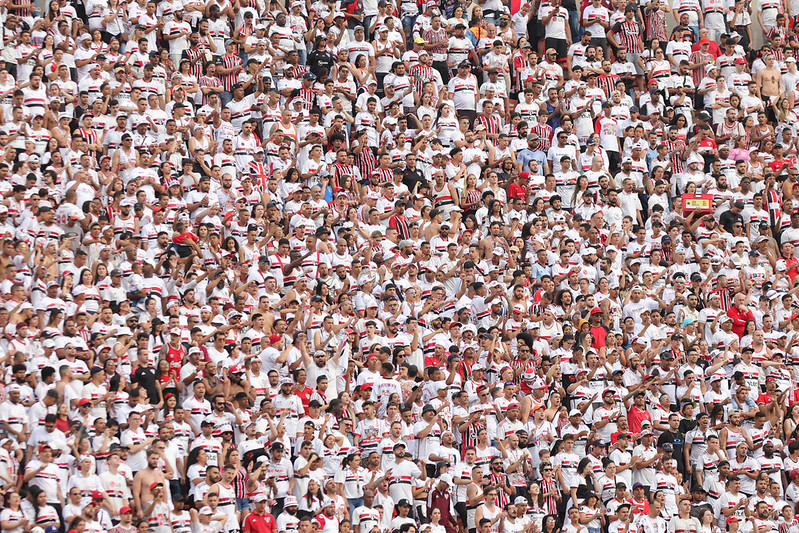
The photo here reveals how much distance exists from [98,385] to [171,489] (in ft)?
5.28

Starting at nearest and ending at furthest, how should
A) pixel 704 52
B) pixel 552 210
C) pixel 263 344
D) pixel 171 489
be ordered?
pixel 171 489 → pixel 263 344 → pixel 552 210 → pixel 704 52

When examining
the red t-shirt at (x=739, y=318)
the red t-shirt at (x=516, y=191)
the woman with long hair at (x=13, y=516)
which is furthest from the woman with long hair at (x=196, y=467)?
the red t-shirt at (x=739, y=318)

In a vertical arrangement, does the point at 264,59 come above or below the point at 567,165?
above

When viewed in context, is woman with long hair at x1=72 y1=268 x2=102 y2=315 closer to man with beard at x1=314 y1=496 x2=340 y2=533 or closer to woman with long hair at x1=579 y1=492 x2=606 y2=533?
man with beard at x1=314 y1=496 x2=340 y2=533

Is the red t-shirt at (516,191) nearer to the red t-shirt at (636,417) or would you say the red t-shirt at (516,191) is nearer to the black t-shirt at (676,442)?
the red t-shirt at (636,417)

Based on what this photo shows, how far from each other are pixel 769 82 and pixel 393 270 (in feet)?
33.0

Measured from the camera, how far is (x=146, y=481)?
61.2 ft

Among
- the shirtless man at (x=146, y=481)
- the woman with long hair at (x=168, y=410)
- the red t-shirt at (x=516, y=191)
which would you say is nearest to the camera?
the shirtless man at (x=146, y=481)

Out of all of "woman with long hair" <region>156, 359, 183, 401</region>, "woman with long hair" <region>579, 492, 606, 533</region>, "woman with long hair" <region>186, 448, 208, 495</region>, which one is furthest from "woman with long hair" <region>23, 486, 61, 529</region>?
"woman with long hair" <region>579, 492, 606, 533</region>

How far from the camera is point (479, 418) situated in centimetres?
2148

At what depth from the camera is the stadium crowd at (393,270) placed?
64.5 ft

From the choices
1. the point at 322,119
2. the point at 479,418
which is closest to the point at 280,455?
the point at 479,418

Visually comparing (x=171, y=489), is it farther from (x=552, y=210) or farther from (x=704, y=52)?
(x=704, y=52)

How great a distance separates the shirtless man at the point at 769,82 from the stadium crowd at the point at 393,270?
0.18 ft
